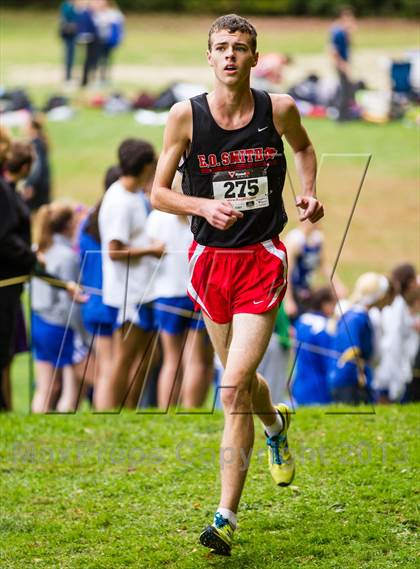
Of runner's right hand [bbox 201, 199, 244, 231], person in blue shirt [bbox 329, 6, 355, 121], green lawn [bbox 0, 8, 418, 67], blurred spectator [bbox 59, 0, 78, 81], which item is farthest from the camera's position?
green lawn [bbox 0, 8, 418, 67]

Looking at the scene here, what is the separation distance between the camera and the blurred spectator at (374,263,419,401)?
9391 mm

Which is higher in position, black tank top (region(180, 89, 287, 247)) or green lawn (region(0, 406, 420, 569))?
black tank top (region(180, 89, 287, 247))

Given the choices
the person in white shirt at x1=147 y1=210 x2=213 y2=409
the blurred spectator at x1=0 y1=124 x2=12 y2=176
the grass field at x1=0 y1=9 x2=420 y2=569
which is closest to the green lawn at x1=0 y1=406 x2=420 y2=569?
the grass field at x1=0 y1=9 x2=420 y2=569

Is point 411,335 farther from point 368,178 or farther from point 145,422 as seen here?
point 368,178

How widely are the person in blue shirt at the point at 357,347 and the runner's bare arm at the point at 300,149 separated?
3.44m

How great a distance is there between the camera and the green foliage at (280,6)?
128 ft

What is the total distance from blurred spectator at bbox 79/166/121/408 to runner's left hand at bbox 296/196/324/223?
2.99 metres

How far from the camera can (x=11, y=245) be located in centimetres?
793

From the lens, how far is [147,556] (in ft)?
17.3

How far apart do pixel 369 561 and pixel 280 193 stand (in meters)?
1.70

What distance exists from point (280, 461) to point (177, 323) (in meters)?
2.78

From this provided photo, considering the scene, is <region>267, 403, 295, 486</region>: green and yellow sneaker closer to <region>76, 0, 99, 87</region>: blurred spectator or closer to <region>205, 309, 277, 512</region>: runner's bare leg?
<region>205, 309, 277, 512</region>: runner's bare leg

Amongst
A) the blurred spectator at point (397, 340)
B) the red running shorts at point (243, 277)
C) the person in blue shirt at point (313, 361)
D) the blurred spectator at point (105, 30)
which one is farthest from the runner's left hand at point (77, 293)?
the blurred spectator at point (105, 30)

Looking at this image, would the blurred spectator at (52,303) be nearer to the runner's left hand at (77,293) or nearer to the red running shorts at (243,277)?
the runner's left hand at (77,293)
